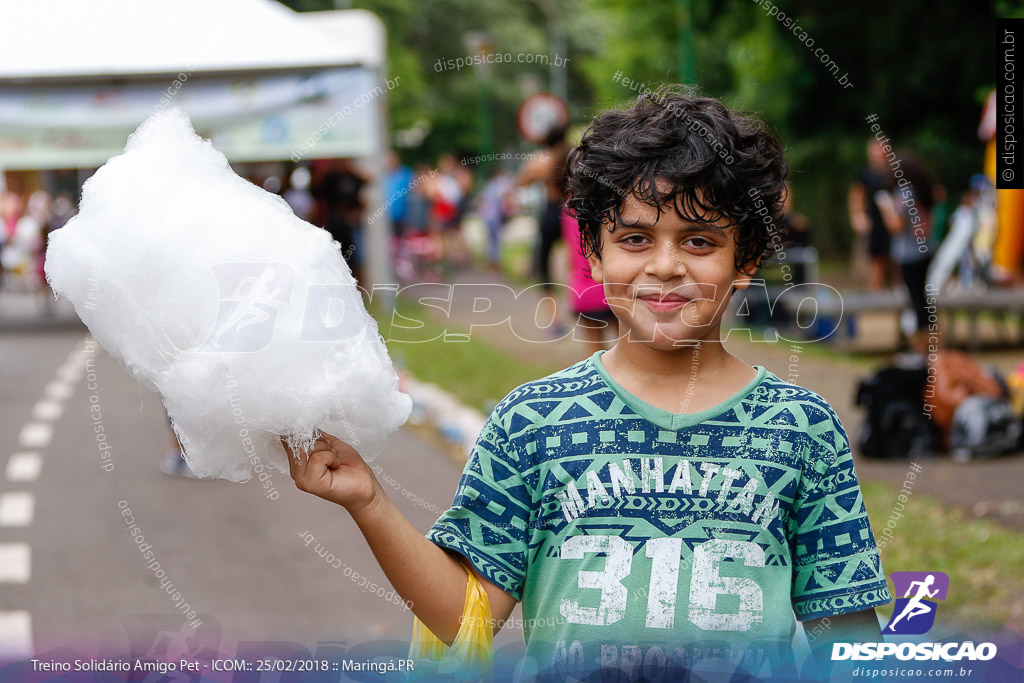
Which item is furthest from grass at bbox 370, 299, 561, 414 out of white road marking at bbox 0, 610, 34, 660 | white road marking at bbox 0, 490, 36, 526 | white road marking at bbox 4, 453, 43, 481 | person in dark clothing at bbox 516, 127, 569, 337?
white road marking at bbox 0, 610, 34, 660

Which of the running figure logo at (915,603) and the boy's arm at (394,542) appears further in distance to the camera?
the running figure logo at (915,603)

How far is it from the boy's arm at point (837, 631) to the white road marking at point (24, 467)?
5517mm

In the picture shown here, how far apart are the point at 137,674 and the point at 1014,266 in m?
10.2

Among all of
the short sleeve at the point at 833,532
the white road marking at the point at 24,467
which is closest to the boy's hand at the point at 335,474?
the short sleeve at the point at 833,532

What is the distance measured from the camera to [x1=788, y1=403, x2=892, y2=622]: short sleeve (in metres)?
1.58

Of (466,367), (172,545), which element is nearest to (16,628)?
(172,545)

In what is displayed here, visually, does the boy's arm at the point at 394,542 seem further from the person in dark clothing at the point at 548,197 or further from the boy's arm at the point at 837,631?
the person in dark clothing at the point at 548,197

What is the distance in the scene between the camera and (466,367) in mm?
9133

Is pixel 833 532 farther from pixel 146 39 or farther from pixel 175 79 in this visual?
pixel 175 79

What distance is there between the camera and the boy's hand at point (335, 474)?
1.44m

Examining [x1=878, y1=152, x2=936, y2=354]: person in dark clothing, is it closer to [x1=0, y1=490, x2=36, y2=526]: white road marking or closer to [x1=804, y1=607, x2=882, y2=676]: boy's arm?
[x1=0, y1=490, x2=36, y2=526]: white road marking

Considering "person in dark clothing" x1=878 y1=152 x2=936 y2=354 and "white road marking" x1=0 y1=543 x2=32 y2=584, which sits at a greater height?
"person in dark clothing" x1=878 y1=152 x2=936 y2=354

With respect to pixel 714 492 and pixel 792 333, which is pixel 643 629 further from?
pixel 792 333

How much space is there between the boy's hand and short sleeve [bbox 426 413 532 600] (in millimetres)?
160
